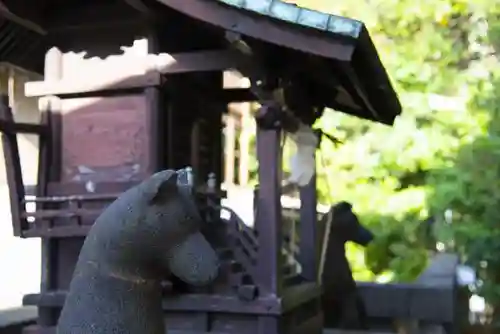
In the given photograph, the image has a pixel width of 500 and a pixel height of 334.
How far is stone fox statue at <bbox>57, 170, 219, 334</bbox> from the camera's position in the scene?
2.97m

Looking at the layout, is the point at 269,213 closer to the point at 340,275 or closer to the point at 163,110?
the point at 163,110

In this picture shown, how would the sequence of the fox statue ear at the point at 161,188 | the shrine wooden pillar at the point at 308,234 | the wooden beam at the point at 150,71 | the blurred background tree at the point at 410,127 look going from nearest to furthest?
the fox statue ear at the point at 161,188 < the wooden beam at the point at 150,71 < the shrine wooden pillar at the point at 308,234 < the blurred background tree at the point at 410,127

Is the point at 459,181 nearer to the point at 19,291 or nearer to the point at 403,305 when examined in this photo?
the point at 403,305

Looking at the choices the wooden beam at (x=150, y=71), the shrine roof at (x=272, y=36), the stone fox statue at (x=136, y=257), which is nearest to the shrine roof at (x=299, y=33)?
the shrine roof at (x=272, y=36)

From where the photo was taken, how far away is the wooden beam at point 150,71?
496cm

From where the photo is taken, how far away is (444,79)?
A: 10.0 meters

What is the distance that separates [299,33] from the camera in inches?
174

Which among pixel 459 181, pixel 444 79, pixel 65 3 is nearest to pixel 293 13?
pixel 65 3

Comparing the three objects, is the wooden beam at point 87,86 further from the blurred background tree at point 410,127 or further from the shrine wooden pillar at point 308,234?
the blurred background tree at point 410,127

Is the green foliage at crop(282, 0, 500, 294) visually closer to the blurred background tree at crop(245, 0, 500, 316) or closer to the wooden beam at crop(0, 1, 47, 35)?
the blurred background tree at crop(245, 0, 500, 316)

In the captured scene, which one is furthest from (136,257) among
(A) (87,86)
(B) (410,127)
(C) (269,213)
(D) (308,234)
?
(B) (410,127)

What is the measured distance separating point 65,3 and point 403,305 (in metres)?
4.54

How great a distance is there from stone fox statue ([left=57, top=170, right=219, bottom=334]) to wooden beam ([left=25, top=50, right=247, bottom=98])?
2.06 meters

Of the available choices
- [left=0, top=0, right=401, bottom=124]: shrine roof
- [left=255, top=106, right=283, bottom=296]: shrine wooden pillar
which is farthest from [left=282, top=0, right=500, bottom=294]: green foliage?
[left=255, top=106, right=283, bottom=296]: shrine wooden pillar
